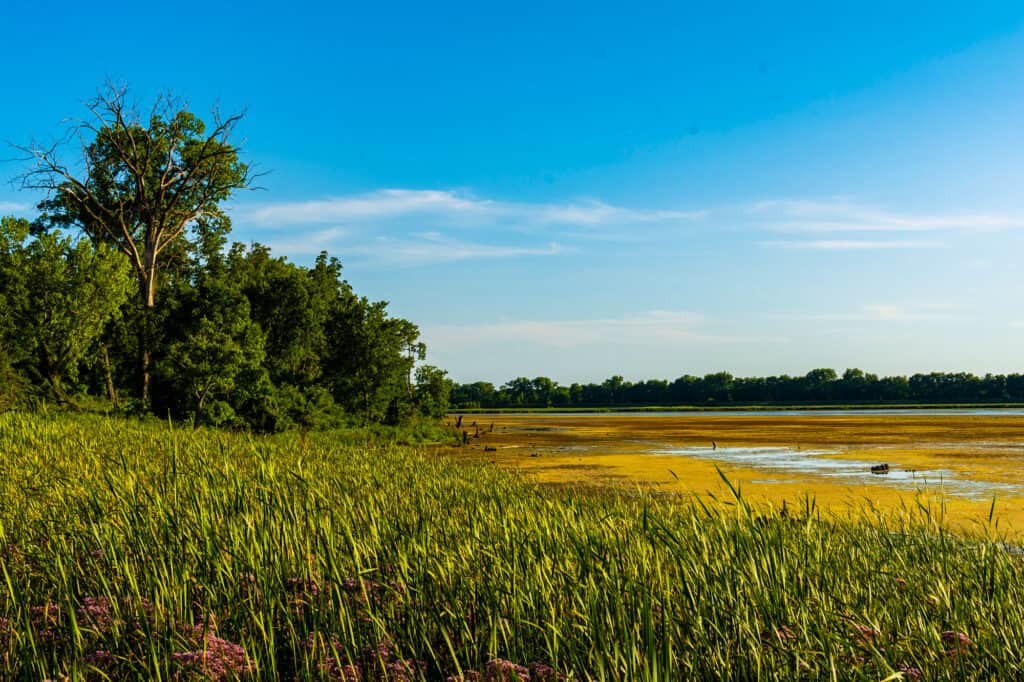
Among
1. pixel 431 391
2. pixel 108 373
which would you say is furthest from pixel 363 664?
pixel 431 391

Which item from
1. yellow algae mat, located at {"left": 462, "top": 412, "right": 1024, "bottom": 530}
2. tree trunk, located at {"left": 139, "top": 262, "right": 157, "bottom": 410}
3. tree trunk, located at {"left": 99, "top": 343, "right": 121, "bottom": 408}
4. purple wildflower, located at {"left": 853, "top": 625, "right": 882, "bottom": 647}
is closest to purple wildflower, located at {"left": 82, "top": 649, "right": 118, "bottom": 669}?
purple wildflower, located at {"left": 853, "top": 625, "right": 882, "bottom": 647}

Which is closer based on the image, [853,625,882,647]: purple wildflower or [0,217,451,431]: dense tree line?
[853,625,882,647]: purple wildflower

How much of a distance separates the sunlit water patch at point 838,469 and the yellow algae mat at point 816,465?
0.03m

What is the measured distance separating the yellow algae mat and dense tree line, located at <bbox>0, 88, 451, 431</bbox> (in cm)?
724

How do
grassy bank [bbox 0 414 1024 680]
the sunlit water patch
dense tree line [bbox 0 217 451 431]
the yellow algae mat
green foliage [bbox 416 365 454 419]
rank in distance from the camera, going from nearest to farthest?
grassy bank [bbox 0 414 1024 680]
the yellow algae mat
the sunlit water patch
dense tree line [bbox 0 217 451 431]
green foliage [bbox 416 365 454 419]

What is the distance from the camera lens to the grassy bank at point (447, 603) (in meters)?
3.29

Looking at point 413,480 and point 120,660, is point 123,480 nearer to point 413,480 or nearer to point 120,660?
point 120,660

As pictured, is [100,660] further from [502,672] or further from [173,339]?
[173,339]

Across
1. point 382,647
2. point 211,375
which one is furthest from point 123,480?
point 211,375

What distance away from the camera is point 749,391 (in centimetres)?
12131

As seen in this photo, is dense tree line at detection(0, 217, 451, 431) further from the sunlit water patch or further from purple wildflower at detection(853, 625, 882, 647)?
purple wildflower at detection(853, 625, 882, 647)

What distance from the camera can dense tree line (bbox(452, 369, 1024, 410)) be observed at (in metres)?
107

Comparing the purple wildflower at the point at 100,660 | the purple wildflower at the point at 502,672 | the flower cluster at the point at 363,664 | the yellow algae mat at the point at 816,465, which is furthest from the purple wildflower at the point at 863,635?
the purple wildflower at the point at 100,660

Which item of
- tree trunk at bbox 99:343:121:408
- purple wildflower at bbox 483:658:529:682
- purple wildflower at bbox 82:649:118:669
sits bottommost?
purple wildflower at bbox 82:649:118:669
